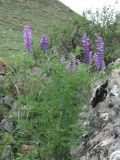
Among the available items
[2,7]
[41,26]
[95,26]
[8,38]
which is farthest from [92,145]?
[2,7]

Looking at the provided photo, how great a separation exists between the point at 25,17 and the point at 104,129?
29.2m

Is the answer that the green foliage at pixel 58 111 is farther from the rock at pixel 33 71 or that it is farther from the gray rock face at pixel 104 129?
the rock at pixel 33 71

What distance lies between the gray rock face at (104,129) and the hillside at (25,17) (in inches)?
467

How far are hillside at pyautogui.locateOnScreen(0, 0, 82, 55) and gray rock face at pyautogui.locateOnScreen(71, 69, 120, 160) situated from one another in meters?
11.9

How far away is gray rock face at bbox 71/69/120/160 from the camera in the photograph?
7.82 m

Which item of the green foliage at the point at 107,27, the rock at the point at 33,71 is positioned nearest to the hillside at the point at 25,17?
the green foliage at the point at 107,27

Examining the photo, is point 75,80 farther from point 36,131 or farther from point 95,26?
point 95,26

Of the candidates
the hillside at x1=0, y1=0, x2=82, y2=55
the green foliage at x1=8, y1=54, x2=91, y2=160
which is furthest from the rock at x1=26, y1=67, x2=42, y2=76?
the hillside at x1=0, y1=0, x2=82, y2=55

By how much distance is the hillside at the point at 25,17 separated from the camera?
81.2 feet

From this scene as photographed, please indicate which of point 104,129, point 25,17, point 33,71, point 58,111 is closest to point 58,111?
point 58,111

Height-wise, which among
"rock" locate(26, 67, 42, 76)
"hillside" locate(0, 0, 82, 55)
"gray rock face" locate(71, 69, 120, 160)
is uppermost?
"gray rock face" locate(71, 69, 120, 160)

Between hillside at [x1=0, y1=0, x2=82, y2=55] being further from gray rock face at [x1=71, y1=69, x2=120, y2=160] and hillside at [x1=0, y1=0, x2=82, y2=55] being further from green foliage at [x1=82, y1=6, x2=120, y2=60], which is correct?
gray rock face at [x1=71, y1=69, x2=120, y2=160]

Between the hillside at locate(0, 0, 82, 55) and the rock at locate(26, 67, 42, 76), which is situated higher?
the rock at locate(26, 67, 42, 76)

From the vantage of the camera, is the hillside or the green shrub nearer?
the green shrub
